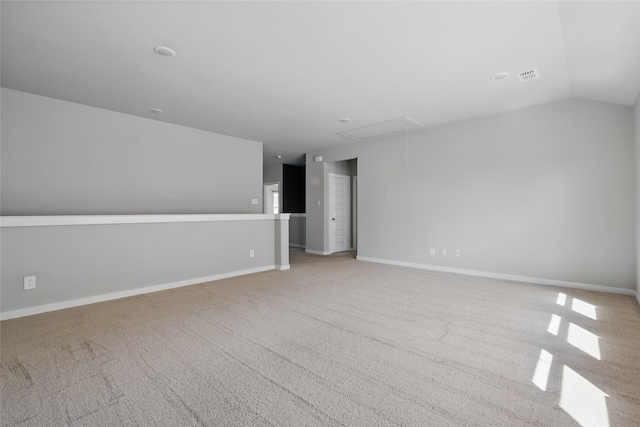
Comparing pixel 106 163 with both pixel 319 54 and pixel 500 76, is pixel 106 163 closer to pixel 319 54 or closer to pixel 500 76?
pixel 319 54

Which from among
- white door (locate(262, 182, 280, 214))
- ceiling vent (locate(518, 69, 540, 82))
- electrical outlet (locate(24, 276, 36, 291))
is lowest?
electrical outlet (locate(24, 276, 36, 291))

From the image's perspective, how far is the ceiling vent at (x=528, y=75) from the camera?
3166 mm

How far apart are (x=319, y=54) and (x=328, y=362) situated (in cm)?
262

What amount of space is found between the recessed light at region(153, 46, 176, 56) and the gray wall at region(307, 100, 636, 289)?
165 inches

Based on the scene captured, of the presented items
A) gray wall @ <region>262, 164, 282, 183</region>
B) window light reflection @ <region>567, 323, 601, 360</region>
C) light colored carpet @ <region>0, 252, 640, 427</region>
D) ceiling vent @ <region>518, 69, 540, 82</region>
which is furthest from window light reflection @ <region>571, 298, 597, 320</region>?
gray wall @ <region>262, 164, 282, 183</region>

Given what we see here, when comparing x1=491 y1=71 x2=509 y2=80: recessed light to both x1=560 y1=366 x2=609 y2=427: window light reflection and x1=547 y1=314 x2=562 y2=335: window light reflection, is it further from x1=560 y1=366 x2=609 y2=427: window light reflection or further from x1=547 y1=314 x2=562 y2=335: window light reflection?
x1=560 y1=366 x2=609 y2=427: window light reflection

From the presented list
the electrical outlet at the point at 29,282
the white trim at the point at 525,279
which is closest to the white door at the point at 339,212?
the white trim at the point at 525,279

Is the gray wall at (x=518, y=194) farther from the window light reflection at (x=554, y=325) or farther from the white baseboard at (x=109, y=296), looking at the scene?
the white baseboard at (x=109, y=296)

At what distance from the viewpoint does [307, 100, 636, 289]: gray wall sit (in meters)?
3.78

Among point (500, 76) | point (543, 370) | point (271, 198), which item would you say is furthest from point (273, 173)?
point (543, 370)

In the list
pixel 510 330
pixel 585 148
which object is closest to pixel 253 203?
pixel 510 330

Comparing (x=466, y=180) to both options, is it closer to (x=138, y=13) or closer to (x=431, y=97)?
(x=431, y=97)

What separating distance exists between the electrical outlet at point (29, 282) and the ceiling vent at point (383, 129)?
4737 mm

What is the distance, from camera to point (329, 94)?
12.3 feet
